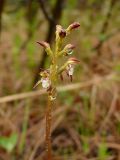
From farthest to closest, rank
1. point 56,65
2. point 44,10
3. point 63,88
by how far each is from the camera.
A: point 63,88, point 44,10, point 56,65

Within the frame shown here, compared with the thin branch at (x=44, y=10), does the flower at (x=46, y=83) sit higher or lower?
lower

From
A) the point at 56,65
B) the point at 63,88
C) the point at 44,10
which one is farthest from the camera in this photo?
the point at 63,88

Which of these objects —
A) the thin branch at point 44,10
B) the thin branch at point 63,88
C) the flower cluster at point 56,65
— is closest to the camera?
the flower cluster at point 56,65

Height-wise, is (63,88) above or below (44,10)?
below

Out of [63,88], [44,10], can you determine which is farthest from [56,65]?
[63,88]

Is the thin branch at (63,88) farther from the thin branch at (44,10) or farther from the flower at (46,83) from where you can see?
the flower at (46,83)

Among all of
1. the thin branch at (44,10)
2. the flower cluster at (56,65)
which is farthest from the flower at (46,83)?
the thin branch at (44,10)

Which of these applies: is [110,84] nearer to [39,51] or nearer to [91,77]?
[91,77]

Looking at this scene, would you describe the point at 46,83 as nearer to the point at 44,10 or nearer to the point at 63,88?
the point at 44,10

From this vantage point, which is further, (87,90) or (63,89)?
(87,90)

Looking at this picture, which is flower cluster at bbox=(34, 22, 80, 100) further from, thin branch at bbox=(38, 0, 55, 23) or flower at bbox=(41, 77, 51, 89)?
thin branch at bbox=(38, 0, 55, 23)

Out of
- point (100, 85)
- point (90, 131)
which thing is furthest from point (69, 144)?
point (100, 85)
